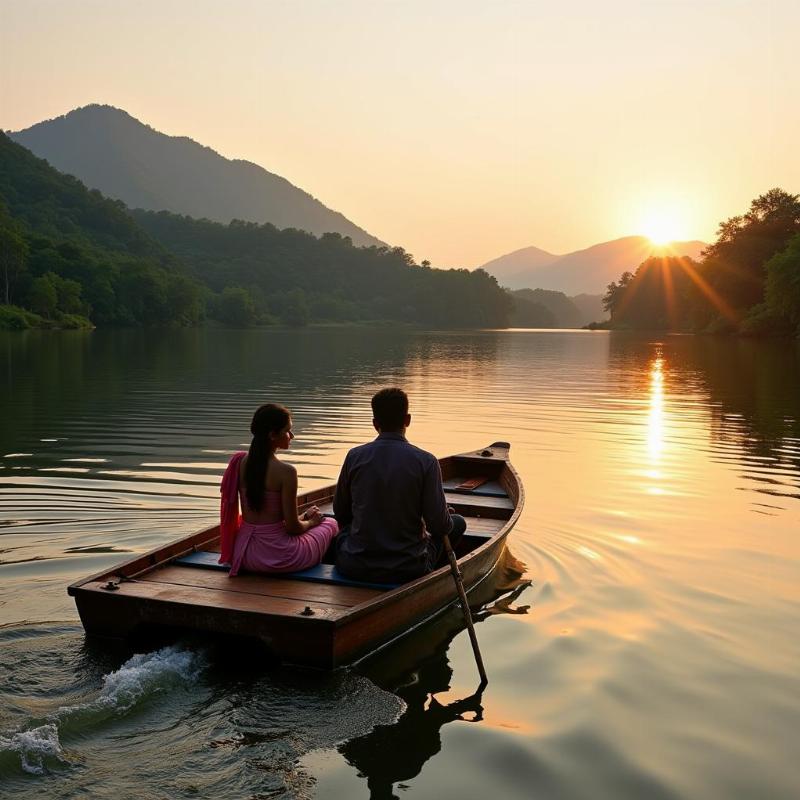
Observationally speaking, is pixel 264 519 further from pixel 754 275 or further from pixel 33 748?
pixel 754 275

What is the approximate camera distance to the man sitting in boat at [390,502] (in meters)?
6.21

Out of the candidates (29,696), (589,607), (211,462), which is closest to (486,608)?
(589,607)

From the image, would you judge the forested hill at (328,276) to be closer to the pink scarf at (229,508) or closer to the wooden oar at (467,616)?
the pink scarf at (229,508)

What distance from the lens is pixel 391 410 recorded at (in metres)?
6.21

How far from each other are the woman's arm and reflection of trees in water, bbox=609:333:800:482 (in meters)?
10.8

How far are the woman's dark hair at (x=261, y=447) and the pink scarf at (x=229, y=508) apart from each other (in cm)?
15

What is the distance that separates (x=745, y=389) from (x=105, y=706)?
1066 inches

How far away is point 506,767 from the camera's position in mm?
4801

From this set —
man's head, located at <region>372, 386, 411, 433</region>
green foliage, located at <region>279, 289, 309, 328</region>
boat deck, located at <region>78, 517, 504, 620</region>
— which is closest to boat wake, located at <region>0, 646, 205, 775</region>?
boat deck, located at <region>78, 517, 504, 620</region>

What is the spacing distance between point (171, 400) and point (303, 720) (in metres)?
18.7

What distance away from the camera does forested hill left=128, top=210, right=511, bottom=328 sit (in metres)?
167

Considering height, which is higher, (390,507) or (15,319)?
(15,319)

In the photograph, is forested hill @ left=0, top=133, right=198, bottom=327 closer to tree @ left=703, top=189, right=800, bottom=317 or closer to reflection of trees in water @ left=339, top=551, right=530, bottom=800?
tree @ left=703, top=189, right=800, bottom=317

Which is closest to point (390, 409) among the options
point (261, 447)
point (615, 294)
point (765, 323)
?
point (261, 447)
